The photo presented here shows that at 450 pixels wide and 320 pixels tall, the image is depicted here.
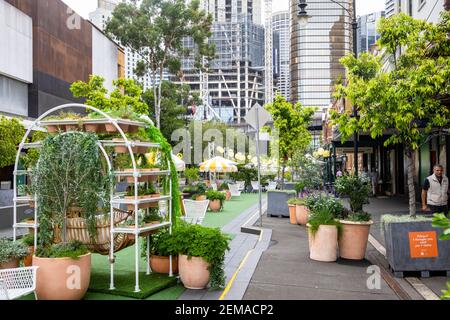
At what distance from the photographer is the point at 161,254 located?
8.04m

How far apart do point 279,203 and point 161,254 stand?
395 inches

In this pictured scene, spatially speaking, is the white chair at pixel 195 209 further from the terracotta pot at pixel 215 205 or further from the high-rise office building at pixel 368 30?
the high-rise office building at pixel 368 30

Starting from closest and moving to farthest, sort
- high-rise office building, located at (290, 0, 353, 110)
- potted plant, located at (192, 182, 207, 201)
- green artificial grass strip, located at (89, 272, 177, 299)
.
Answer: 1. green artificial grass strip, located at (89, 272, 177, 299)
2. potted plant, located at (192, 182, 207, 201)
3. high-rise office building, located at (290, 0, 353, 110)

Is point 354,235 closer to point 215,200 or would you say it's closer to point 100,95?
point 215,200

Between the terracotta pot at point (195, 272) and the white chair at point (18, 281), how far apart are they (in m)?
2.28

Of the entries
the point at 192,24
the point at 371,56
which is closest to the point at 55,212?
the point at 371,56

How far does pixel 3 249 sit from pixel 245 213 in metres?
13.8

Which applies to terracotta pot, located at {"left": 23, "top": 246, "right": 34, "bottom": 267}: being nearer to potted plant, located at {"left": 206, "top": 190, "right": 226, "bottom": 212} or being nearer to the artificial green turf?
the artificial green turf

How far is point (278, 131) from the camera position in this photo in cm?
2359

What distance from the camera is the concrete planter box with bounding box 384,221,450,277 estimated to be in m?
7.93

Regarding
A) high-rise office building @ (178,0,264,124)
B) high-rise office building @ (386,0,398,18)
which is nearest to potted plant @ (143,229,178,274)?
high-rise office building @ (386,0,398,18)

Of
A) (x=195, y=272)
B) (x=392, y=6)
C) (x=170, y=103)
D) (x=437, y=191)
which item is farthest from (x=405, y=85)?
(x=170, y=103)

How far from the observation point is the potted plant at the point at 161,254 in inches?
307

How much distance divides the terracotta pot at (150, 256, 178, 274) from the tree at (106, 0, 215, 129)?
27.7 meters
